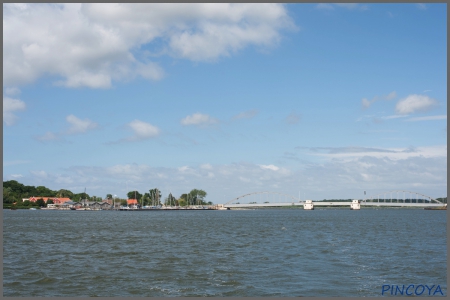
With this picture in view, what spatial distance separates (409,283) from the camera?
21.4 m

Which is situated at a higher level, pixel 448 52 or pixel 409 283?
pixel 448 52

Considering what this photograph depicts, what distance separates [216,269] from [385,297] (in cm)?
976

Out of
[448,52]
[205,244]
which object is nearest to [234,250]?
[205,244]

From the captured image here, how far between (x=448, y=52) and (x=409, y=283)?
11000 mm

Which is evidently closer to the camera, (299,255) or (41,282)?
(41,282)

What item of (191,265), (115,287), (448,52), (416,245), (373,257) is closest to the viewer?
(448,52)

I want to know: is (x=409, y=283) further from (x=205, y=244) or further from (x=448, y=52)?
(x=205, y=244)

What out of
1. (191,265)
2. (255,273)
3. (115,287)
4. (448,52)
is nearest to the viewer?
(448,52)

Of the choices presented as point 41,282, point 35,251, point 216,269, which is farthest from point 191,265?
point 35,251

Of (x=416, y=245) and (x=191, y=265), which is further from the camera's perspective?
(x=416, y=245)

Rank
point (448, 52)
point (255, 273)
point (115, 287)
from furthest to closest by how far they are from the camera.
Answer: point (255, 273), point (115, 287), point (448, 52)

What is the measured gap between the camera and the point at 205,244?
39.1 meters

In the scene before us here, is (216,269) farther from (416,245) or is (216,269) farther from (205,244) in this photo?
(416,245)

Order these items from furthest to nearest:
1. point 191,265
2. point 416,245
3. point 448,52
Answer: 1. point 416,245
2. point 191,265
3. point 448,52
